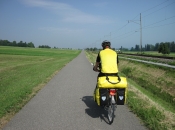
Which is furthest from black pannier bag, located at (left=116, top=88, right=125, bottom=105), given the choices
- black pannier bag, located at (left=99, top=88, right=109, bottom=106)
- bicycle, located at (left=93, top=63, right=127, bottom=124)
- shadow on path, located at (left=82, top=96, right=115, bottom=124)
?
shadow on path, located at (left=82, top=96, right=115, bottom=124)

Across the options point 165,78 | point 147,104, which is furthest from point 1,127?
point 165,78

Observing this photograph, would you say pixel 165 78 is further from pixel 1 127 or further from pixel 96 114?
pixel 1 127

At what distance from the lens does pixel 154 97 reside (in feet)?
34.3

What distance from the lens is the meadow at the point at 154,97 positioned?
491 centimetres

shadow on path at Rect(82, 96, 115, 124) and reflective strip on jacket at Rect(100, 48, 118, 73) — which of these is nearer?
reflective strip on jacket at Rect(100, 48, 118, 73)

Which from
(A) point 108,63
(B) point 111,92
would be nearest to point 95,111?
(B) point 111,92

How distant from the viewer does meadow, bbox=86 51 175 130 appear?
491cm

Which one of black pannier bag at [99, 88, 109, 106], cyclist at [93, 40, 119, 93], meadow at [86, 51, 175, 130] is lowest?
meadow at [86, 51, 175, 130]

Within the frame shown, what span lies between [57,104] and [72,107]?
0.61m

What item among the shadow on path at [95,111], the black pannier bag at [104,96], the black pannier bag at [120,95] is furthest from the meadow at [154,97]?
the black pannier bag at [104,96]

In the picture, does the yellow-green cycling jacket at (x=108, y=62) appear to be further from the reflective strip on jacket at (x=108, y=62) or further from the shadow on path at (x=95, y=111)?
the shadow on path at (x=95, y=111)

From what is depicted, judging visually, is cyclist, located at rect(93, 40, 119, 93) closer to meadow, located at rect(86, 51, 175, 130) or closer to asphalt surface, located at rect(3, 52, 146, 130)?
asphalt surface, located at rect(3, 52, 146, 130)

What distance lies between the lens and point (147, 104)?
6535 millimetres

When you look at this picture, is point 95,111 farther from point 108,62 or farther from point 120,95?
point 108,62
